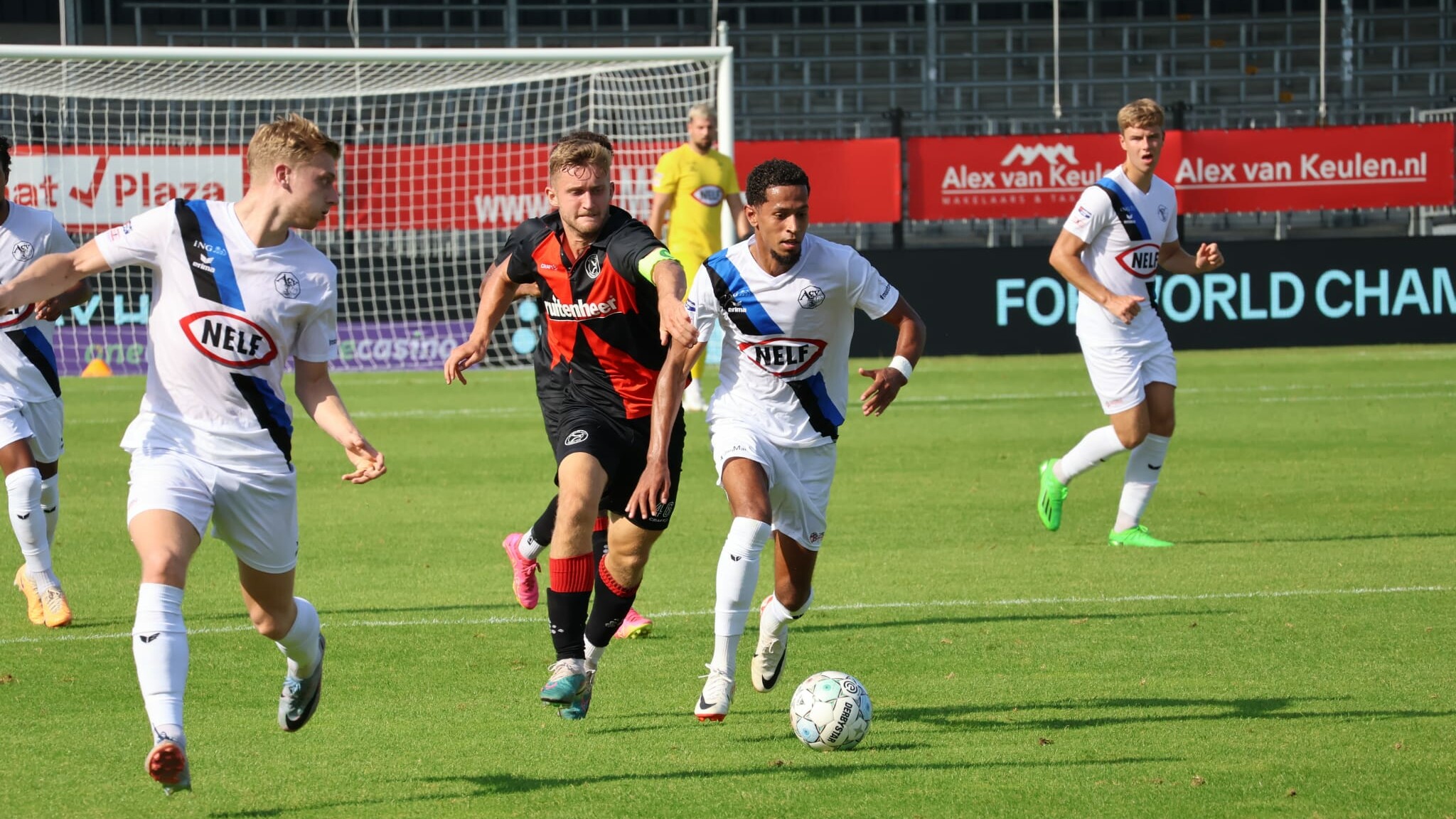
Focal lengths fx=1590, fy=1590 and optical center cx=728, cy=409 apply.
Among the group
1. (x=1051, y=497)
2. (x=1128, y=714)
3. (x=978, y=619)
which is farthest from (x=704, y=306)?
(x=1051, y=497)

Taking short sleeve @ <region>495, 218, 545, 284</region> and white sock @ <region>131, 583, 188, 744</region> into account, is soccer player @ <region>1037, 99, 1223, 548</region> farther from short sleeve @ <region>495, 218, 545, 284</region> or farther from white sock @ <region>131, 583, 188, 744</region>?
white sock @ <region>131, 583, 188, 744</region>

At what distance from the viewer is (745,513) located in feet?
17.8

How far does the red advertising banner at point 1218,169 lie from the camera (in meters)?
22.6

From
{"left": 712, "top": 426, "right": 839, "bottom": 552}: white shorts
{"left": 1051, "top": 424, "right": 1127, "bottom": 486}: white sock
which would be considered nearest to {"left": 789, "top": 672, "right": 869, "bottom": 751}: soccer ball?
{"left": 712, "top": 426, "right": 839, "bottom": 552}: white shorts

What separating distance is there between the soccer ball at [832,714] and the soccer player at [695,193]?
373 inches

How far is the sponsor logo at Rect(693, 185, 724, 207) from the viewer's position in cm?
1461

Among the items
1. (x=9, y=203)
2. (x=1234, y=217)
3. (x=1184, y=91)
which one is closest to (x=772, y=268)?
(x=9, y=203)

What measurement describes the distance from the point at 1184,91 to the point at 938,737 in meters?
26.4

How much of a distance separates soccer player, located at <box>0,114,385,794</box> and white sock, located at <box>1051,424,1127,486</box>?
18.0 feet

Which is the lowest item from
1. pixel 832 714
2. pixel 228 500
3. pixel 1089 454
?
pixel 832 714

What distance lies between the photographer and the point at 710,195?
578 inches

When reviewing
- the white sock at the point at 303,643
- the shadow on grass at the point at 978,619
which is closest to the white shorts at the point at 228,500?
the white sock at the point at 303,643

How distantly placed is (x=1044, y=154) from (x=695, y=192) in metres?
9.66

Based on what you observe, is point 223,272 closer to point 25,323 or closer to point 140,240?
point 140,240
